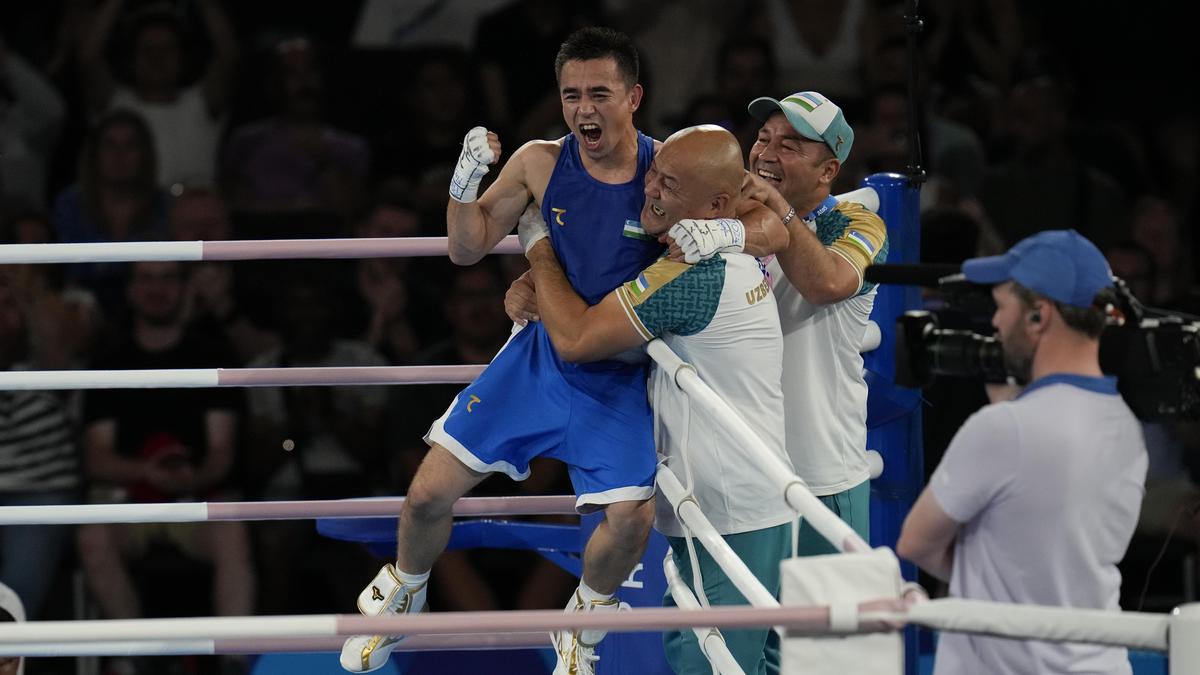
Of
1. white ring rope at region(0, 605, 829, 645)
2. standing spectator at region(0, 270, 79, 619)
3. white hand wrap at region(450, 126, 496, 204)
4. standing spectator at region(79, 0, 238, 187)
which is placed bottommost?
standing spectator at region(0, 270, 79, 619)

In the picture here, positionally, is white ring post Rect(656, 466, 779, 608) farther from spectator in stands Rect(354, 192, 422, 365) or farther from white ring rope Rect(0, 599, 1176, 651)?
spectator in stands Rect(354, 192, 422, 365)

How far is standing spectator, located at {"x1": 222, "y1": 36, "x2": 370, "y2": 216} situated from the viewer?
4797 millimetres

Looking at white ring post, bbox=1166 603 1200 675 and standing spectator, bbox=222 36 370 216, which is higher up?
standing spectator, bbox=222 36 370 216

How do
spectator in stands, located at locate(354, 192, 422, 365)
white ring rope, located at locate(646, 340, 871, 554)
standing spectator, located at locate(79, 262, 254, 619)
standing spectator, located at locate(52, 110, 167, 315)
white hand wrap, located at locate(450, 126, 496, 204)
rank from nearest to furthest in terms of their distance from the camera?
1. white ring rope, located at locate(646, 340, 871, 554)
2. white hand wrap, located at locate(450, 126, 496, 204)
3. standing spectator, located at locate(79, 262, 254, 619)
4. spectator in stands, located at locate(354, 192, 422, 365)
5. standing spectator, located at locate(52, 110, 167, 315)

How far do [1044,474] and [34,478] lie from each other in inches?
119

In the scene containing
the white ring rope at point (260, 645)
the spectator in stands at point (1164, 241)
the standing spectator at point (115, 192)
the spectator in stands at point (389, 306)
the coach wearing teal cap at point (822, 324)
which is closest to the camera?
the white ring rope at point (260, 645)

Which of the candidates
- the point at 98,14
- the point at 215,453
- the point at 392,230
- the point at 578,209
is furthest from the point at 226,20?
the point at 578,209

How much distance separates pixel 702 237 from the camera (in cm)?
233

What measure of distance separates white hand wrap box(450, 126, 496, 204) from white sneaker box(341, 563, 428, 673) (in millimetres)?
675

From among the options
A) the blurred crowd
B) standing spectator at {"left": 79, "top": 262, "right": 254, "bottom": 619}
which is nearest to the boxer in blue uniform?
the blurred crowd

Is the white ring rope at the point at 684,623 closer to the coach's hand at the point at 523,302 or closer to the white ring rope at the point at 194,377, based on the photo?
the coach's hand at the point at 523,302

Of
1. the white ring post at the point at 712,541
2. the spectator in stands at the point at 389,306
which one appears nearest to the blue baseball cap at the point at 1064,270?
the white ring post at the point at 712,541

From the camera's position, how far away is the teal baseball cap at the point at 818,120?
8.93ft

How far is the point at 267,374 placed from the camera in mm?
2809
